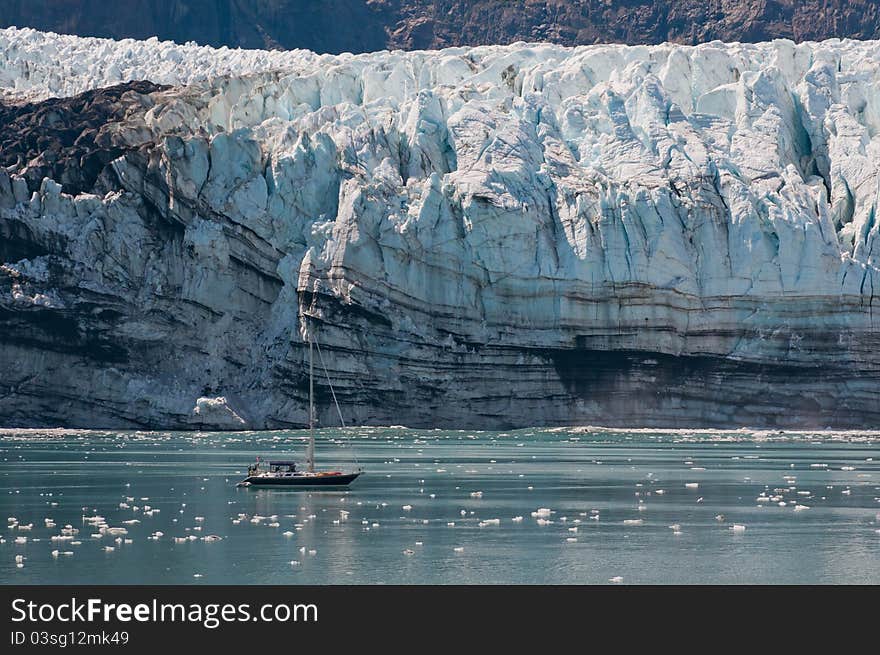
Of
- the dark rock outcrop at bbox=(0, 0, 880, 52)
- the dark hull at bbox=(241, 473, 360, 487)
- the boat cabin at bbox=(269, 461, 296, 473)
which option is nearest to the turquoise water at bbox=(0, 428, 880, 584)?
the dark hull at bbox=(241, 473, 360, 487)

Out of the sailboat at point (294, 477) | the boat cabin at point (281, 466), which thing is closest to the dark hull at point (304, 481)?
the sailboat at point (294, 477)

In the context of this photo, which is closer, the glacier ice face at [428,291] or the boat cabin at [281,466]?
the boat cabin at [281,466]

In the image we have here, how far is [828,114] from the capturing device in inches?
2203

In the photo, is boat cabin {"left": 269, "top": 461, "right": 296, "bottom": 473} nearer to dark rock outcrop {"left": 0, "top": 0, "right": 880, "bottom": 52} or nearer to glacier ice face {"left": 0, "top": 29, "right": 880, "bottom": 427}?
glacier ice face {"left": 0, "top": 29, "right": 880, "bottom": 427}

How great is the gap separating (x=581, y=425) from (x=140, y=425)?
14.4 meters

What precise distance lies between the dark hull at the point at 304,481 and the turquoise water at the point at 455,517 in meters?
0.44

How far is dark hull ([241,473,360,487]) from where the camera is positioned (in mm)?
31141

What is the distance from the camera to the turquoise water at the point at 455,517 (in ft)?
66.8

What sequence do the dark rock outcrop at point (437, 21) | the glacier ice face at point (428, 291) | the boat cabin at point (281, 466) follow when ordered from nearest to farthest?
the boat cabin at point (281, 466)
the glacier ice face at point (428, 291)
the dark rock outcrop at point (437, 21)

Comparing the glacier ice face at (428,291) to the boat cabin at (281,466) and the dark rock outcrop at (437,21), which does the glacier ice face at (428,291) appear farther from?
the dark rock outcrop at (437,21)

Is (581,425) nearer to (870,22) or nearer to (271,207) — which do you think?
(271,207)

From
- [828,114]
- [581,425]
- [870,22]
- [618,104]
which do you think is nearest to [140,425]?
[581,425]

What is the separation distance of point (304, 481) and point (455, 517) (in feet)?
20.8

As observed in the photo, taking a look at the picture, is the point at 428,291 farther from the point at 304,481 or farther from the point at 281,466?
the point at 304,481
